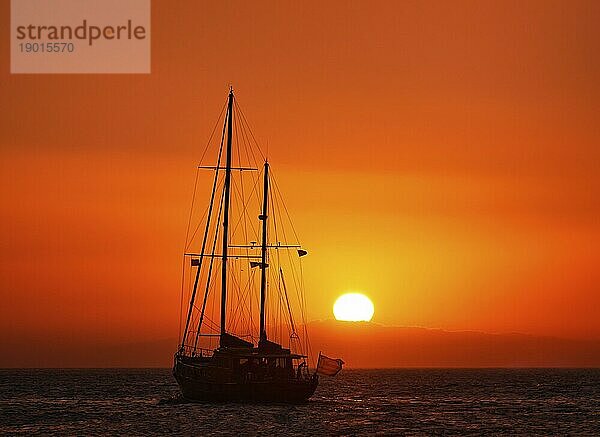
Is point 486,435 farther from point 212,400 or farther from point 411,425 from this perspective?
point 212,400

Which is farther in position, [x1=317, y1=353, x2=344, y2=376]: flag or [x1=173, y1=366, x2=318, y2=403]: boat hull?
[x1=317, y1=353, x2=344, y2=376]: flag

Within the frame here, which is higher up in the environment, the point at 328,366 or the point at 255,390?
the point at 328,366

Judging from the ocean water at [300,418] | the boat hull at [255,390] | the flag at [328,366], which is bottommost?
the ocean water at [300,418]

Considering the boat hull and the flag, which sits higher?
the flag

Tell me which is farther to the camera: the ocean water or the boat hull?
the boat hull

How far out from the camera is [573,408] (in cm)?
12406

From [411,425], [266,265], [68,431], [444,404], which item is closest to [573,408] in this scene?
[444,404]

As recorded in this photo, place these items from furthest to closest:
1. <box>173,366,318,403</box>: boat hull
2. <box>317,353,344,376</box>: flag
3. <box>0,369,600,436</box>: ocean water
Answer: <box>317,353,344,376</box>: flag < <box>173,366,318,403</box>: boat hull < <box>0,369,600,436</box>: ocean water

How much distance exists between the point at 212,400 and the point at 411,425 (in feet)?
60.6

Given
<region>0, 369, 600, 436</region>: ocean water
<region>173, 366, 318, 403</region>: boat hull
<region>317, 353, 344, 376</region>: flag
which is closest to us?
<region>0, 369, 600, 436</region>: ocean water

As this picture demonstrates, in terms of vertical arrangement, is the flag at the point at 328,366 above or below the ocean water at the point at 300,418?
above

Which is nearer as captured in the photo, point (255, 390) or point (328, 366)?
point (255, 390)

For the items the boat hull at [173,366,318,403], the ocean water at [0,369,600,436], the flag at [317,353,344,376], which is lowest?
the ocean water at [0,369,600,436]

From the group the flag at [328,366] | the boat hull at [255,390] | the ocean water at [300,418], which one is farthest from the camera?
the flag at [328,366]
